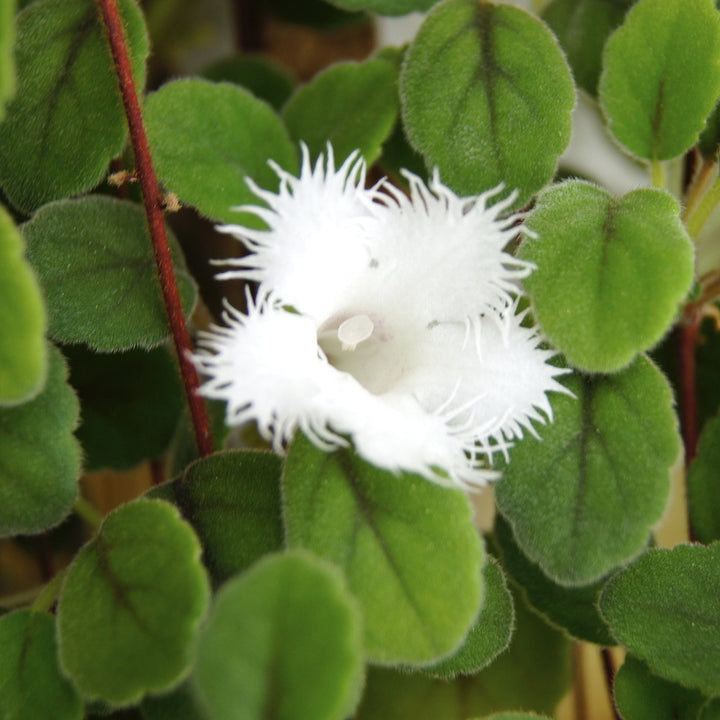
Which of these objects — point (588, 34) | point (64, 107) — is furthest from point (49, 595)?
point (588, 34)

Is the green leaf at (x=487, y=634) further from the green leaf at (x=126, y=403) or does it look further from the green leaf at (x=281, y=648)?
the green leaf at (x=126, y=403)

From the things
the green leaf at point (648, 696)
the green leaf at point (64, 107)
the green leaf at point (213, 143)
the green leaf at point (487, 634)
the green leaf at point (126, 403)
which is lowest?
the green leaf at point (648, 696)

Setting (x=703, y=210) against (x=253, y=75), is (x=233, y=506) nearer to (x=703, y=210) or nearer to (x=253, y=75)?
(x=703, y=210)

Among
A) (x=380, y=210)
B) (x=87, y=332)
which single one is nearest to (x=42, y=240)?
(x=87, y=332)

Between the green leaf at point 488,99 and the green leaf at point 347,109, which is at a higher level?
the green leaf at point 488,99

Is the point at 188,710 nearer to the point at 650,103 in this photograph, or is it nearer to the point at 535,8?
the point at 650,103

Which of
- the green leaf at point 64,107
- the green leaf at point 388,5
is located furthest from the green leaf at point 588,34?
the green leaf at point 64,107
